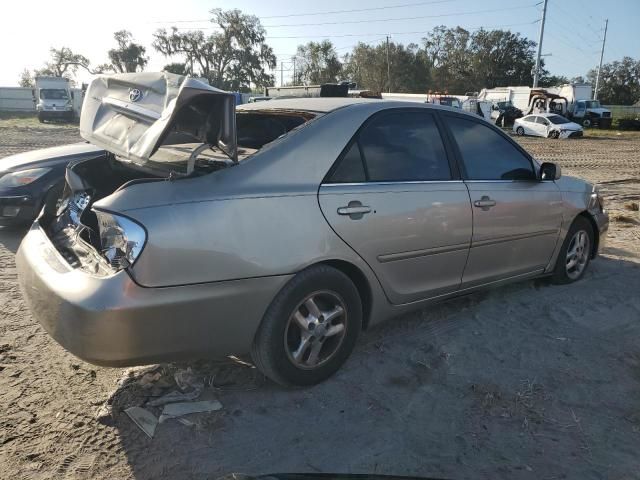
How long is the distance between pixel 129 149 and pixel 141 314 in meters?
0.95

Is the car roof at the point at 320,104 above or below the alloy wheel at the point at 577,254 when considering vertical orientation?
above

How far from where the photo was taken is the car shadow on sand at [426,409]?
2.43 m

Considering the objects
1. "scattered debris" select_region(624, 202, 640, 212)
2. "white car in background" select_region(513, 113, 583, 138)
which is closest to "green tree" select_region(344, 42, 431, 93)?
"white car in background" select_region(513, 113, 583, 138)

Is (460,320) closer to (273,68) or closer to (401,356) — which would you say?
(401,356)

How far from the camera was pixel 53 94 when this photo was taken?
3173 cm

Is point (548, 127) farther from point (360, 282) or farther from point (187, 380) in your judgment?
point (187, 380)

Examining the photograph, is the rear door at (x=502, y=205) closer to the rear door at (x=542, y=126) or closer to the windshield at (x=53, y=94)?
the rear door at (x=542, y=126)

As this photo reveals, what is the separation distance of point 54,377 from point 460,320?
2758 millimetres

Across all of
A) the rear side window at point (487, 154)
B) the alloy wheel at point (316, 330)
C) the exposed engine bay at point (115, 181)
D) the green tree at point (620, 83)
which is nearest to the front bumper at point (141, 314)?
the exposed engine bay at point (115, 181)

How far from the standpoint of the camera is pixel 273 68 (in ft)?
233

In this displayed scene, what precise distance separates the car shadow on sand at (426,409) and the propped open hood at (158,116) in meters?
1.33

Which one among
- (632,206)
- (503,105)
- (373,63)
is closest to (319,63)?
(373,63)

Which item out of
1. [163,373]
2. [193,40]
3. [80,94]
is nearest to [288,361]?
[163,373]

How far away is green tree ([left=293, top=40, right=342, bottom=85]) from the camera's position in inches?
2980
